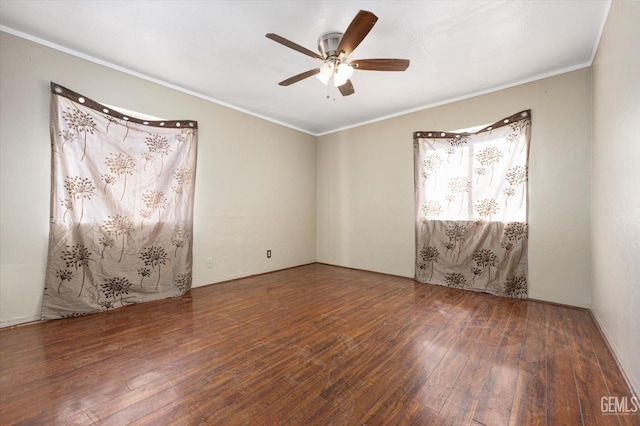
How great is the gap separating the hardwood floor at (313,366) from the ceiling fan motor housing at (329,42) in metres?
2.45

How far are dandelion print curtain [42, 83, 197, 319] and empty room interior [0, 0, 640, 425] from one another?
0.06 ft

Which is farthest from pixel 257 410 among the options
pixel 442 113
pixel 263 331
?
pixel 442 113

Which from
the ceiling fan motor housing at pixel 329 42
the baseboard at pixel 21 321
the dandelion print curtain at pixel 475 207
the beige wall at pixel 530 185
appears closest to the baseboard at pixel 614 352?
the beige wall at pixel 530 185

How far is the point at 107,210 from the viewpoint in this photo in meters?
2.72

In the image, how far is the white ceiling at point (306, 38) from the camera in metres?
1.98

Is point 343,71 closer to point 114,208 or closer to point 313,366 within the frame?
point 313,366

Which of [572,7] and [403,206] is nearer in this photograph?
[572,7]

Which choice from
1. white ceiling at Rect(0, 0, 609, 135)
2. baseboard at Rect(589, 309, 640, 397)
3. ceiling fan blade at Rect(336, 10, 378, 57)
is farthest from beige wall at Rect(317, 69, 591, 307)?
ceiling fan blade at Rect(336, 10, 378, 57)

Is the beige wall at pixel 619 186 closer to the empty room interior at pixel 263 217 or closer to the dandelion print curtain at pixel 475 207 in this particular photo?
the empty room interior at pixel 263 217

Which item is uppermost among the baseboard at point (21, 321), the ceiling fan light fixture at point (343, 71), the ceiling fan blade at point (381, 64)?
the ceiling fan blade at point (381, 64)

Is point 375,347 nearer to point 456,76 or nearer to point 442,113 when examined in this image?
point 456,76

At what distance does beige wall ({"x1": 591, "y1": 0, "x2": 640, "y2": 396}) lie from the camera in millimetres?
1497

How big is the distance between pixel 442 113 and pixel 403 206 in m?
1.46

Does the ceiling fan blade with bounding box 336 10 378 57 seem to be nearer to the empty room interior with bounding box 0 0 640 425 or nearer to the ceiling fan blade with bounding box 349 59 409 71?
the empty room interior with bounding box 0 0 640 425
